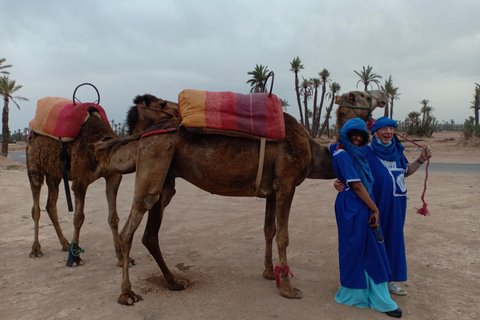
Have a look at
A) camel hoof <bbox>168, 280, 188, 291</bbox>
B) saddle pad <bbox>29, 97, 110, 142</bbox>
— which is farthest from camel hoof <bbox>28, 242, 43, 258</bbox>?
camel hoof <bbox>168, 280, 188, 291</bbox>

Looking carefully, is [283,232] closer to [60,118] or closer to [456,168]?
[60,118]

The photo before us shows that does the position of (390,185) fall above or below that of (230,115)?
below

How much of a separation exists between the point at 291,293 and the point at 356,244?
94 cm

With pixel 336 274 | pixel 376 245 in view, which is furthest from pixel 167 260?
pixel 376 245

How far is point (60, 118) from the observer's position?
489 centimetres

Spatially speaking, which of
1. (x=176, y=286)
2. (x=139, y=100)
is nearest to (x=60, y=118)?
(x=139, y=100)

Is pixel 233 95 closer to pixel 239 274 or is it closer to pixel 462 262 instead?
pixel 239 274

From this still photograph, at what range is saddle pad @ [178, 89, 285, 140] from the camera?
3.62 m

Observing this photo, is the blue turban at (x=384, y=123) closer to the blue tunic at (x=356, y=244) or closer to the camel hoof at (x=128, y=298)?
the blue tunic at (x=356, y=244)

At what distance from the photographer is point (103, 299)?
372cm

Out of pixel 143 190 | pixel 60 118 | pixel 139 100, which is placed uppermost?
pixel 139 100

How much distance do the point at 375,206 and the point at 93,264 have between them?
404 cm

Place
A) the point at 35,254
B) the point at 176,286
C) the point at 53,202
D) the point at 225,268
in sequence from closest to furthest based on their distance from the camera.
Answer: the point at 176,286 < the point at 225,268 < the point at 35,254 < the point at 53,202

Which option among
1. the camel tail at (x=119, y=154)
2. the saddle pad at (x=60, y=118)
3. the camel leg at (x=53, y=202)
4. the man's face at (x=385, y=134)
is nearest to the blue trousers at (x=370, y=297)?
the man's face at (x=385, y=134)
